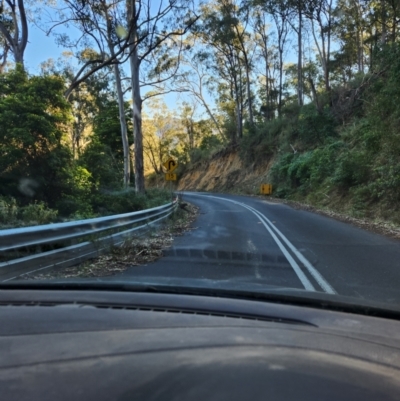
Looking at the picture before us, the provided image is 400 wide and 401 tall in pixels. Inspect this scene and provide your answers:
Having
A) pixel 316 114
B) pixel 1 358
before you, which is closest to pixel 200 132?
pixel 316 114

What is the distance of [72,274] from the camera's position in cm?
739

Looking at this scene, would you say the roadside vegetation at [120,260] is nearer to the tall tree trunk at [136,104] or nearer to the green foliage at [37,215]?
the green foliage at [37,215]

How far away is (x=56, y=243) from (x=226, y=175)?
46.4 metres

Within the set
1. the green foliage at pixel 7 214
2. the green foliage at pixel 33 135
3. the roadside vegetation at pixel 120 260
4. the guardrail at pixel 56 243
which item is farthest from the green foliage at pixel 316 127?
the guardrail at pixel 56 243

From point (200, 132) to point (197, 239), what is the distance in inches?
2560

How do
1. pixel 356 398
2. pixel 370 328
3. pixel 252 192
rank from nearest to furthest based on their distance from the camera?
pixel 356 398 → pixel 370 328 → pixel 252 192

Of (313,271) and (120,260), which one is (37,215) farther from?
(313,271)

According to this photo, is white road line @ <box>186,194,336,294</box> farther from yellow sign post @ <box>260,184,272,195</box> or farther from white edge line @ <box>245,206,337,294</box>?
yellow sign post @ <box>260,184,272,195</box>

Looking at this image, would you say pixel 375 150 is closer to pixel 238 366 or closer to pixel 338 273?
pixel 338 273

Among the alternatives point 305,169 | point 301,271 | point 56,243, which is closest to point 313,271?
point 301,271

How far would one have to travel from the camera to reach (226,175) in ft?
176

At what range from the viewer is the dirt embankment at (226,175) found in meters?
46.2

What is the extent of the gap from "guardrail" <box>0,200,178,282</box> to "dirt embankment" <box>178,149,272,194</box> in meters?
34.5

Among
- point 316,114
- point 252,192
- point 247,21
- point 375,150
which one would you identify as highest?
point 247,21
